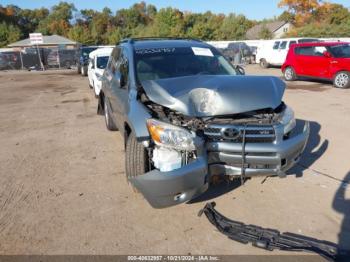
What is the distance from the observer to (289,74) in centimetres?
1592

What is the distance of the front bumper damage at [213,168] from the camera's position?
3.30 m

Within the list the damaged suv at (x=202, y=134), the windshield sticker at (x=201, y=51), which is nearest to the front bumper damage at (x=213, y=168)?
the damaged suv at (x=202, y=134)

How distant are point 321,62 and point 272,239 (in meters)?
11.9

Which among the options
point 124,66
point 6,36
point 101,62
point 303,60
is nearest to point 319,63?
point 303,60

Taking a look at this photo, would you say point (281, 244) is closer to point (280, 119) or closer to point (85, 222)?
point (280, 119)

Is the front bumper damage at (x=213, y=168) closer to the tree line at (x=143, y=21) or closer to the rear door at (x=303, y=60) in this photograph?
the rear door at (x=303, y=60)

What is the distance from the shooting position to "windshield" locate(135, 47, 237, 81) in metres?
4.86

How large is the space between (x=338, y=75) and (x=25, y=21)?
84.1m

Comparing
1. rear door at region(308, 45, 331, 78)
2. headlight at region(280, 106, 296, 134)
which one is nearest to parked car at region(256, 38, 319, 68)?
rear door at region(308, 45, 331, 78)

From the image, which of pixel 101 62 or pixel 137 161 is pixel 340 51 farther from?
pixel 137 161

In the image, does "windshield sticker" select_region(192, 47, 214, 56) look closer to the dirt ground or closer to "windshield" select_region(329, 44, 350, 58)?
the dirt ground

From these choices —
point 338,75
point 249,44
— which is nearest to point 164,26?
point 249,44

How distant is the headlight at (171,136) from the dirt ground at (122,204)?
84cm

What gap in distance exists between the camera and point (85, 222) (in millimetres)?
3732
